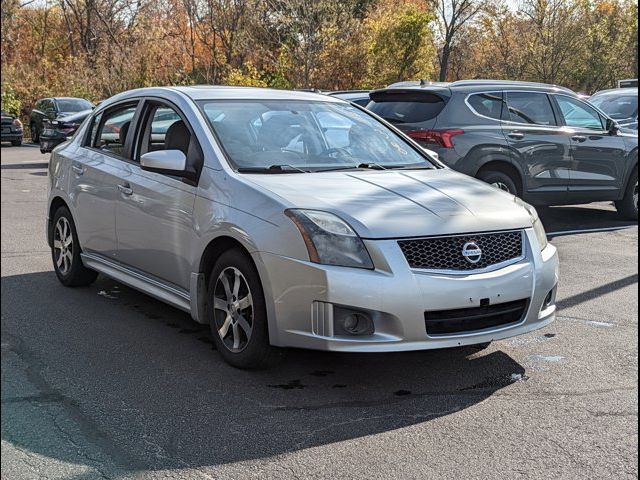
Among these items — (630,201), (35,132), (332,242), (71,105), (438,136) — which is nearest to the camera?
(332,242)

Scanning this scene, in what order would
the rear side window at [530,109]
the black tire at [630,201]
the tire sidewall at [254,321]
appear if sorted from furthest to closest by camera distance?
the black tire at [630,201] < the rear side window at [530,109] < the tire sidewall at [254,321]

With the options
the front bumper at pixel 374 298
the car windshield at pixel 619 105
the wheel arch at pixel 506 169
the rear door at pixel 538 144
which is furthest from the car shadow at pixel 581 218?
the front bumper at pixel 374 298

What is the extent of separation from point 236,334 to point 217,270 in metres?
0.39

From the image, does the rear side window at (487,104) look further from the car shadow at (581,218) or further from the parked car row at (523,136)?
the car shadow at (581,218)

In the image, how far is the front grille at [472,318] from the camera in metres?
4.20

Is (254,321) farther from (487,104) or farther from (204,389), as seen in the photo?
(487,104)

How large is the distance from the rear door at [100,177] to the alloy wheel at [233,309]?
1361 millimetres

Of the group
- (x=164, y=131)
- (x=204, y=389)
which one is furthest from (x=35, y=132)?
(x=204, y=389)

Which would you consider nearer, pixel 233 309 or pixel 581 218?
pixel 233 309

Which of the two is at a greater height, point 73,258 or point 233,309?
point 233,309

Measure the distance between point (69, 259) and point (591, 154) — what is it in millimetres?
6749

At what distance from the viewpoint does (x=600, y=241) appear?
9289mm

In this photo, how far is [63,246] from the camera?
6480 millimetres

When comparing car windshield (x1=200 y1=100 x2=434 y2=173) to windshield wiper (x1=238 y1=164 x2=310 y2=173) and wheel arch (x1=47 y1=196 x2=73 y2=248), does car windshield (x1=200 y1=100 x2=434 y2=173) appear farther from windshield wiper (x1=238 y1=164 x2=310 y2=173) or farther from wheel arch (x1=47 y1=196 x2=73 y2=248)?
wheel arch (x1=47 y1=196 x2=73 y2=248)
